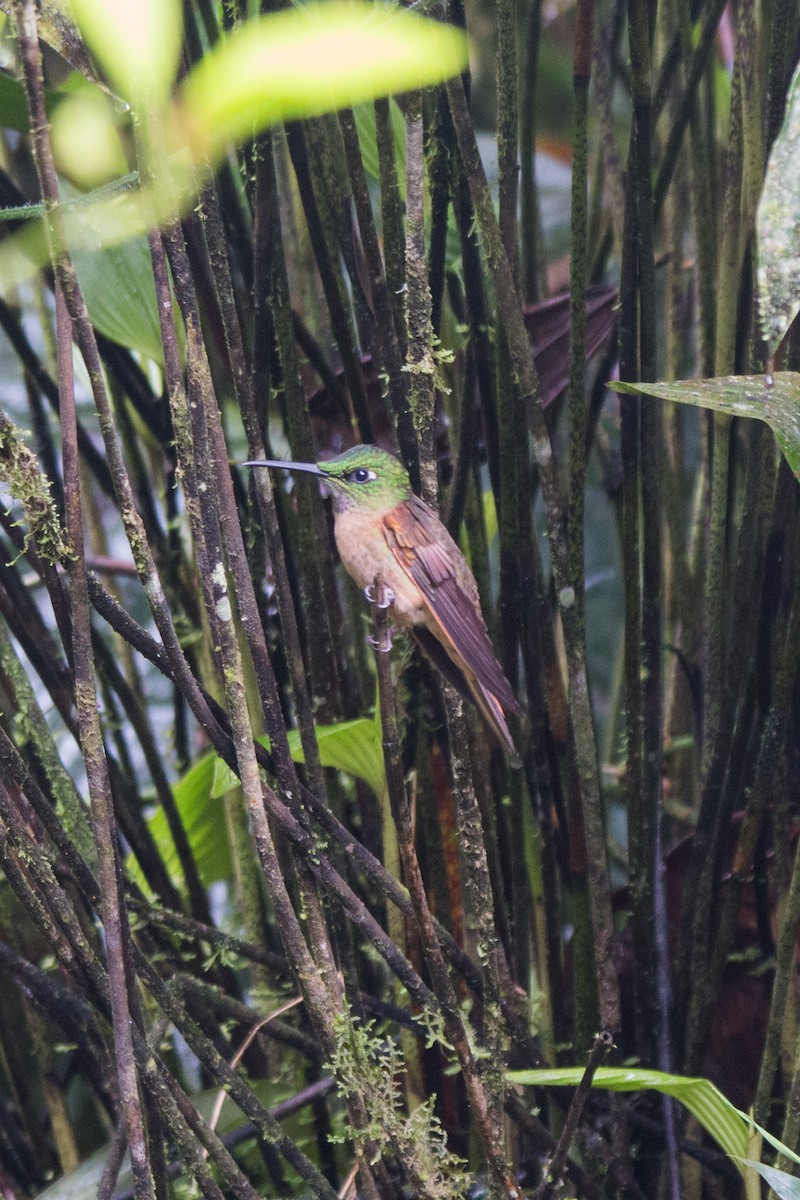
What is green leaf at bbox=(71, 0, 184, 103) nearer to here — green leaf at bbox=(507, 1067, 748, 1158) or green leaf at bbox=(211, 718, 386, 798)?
green leaf at bbox=(211, 718, 386, 798)

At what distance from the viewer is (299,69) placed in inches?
31.4

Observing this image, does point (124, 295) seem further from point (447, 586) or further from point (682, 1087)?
point (682, 1087)

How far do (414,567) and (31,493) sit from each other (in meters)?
0.52

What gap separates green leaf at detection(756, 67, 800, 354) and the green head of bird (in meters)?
0.63

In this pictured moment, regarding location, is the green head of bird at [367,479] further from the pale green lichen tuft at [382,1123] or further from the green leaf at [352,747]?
the pale green lichen tuft at [382,1123]

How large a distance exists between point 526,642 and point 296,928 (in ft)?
1.45

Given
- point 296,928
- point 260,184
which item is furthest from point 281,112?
point 296,928

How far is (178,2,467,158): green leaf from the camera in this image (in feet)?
2.62

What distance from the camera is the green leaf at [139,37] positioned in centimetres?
73

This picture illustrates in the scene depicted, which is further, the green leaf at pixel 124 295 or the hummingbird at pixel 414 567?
the green leaf at pixel 124 295

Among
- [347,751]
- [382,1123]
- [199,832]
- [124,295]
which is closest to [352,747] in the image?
[347,751]

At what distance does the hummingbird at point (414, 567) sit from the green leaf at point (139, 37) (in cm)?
34

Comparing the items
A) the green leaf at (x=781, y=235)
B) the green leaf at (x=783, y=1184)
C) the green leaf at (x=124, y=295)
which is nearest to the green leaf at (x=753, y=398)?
the green leaf at (x=781, y=235)

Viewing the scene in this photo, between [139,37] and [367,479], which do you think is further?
[367,479]
